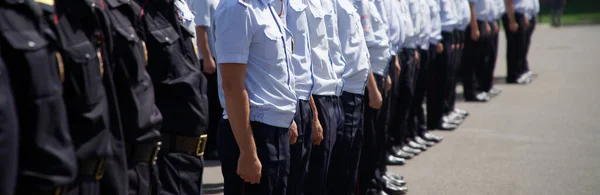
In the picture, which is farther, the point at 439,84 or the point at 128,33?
the point at 439,84

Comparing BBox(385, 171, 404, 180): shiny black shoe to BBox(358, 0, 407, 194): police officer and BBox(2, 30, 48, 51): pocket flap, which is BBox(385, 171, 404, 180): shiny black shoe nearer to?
BBox(358, 0, 407, 194): police officer

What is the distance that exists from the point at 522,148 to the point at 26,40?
331 inches

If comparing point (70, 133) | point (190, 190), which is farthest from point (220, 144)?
point (70, 133)

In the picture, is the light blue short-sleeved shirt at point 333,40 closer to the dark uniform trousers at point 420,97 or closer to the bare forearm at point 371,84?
the bare forearm at point 371,84

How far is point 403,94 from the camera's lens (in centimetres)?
916

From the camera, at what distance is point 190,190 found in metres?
4.71

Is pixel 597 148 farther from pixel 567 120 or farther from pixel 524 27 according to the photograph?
pixel 524 27

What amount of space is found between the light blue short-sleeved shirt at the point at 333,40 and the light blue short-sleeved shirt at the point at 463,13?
570cm

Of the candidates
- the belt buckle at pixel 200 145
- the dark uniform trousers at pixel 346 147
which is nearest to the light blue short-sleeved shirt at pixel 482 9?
the dark uniform trousers at pixel 346 147

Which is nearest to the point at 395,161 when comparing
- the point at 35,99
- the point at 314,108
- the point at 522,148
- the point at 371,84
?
the point at 522,148

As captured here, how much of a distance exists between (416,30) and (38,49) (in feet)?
21.2

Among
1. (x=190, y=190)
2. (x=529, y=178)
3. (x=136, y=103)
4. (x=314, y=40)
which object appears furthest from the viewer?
(x=529, y=178)

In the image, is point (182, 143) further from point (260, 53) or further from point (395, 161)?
point (395, 161)

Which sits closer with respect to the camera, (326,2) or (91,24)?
(91,24)
